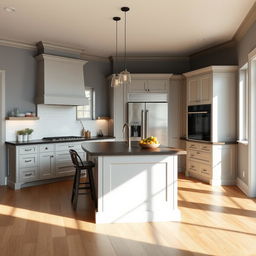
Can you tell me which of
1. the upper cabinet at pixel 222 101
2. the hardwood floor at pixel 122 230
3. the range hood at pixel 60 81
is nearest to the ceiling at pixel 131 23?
the range hood at pixel 60 81

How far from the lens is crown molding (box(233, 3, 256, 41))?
418cm

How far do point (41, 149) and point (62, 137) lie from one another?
0.75 meters

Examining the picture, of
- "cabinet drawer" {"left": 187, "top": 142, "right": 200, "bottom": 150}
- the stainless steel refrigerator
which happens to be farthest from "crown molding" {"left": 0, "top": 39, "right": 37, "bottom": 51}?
"cabinet drawer" {"left": 187, "top": 142, "right": 200, "bottom": 150}

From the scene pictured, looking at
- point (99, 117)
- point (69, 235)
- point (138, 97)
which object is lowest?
point (69, 235)

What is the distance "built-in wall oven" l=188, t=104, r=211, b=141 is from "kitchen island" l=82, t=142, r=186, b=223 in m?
2.31

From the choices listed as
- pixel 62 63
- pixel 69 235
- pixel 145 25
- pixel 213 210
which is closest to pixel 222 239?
pixel 213 210

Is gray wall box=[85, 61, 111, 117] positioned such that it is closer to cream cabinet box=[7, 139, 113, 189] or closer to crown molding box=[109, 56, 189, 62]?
crown molding box=[109, 56, 189, 62]

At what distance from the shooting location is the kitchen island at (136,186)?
11.5 feet

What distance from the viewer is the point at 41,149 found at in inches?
213

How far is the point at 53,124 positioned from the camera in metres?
6.16

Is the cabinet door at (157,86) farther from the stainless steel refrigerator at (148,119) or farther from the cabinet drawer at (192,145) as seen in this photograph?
the cabinet drawer at (192,145)

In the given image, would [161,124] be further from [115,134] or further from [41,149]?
[41,149]

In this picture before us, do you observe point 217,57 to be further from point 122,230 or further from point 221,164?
point 122,230

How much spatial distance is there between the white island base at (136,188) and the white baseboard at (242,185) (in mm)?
A: 1773
